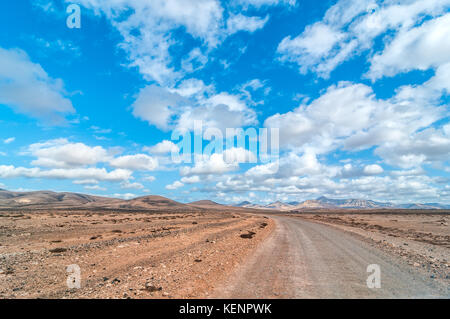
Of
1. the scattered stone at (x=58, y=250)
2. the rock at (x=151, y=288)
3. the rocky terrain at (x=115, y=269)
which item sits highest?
the rock at (x=151, y=288)

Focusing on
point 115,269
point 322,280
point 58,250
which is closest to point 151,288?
point 115,269

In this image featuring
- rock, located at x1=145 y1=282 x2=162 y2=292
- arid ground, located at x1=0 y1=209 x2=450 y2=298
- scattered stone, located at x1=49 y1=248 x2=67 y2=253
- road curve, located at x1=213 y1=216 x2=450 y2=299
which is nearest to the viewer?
road curve, located at x1=213 y1=216 x2=450 y2=299

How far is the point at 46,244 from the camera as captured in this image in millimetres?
19891

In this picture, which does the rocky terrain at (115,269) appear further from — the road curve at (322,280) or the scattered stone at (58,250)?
the road curve at (322,280)

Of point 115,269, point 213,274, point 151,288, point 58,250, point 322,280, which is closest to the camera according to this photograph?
point 151,288

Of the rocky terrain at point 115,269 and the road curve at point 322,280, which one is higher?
the road curve at point 322,280

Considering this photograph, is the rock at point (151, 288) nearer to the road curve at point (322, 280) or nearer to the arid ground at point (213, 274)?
the arid ground at point (213, 274)

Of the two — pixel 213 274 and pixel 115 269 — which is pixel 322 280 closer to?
pixel 213 274

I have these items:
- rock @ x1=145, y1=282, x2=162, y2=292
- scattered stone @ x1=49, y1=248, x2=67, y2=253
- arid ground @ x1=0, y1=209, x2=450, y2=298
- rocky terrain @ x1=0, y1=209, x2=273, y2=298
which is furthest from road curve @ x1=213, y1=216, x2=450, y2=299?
scattered stone @ x1=49, y1=248, x2=67, y2=253

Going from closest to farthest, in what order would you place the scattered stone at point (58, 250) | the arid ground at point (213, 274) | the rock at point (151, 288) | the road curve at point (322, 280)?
the road curve at point (322, 280), the arid ground at point (213, 274), the rock at point (151, 288), the scattered stone at point (58, 250)

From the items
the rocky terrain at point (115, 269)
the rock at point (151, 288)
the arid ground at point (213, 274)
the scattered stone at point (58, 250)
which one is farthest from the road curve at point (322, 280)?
the scattered stone at point (58, 250)

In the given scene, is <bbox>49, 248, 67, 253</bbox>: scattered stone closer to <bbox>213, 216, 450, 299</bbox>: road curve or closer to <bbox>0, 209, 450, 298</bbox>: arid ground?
<bbox>0, 209, 450, 298</bbox>: arid ground

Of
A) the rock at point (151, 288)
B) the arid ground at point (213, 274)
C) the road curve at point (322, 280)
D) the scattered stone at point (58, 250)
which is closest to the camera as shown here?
the road curve at point (322, 280)

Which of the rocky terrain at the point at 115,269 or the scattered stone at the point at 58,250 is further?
the scattered stone at the point at 58,250
